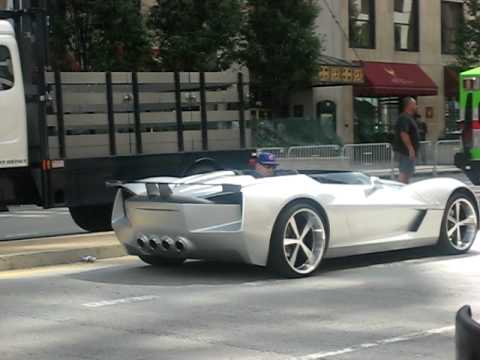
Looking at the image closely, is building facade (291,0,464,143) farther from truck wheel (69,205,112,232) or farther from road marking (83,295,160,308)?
road marking (83,295,160,308)

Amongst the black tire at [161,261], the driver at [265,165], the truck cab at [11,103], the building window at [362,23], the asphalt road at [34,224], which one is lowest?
the asphalt road at [34,224]

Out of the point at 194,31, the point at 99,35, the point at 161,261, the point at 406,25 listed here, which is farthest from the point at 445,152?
the point at 161,261

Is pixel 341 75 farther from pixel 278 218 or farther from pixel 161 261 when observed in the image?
pixel 278 218

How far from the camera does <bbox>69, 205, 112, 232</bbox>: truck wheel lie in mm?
12719

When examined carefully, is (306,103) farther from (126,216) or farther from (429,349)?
(429,349)

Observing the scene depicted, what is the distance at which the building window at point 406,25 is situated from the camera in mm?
36094

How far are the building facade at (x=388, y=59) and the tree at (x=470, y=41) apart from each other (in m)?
1.08

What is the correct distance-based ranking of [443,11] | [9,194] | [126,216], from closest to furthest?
[126,216], [9,194], [443,11]

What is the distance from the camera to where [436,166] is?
2564 centimetres

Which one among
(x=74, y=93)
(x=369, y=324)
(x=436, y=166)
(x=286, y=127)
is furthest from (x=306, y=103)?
(x=369, y=324)

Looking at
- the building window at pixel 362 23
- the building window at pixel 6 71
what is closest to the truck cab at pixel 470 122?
the building window at pixel 6 71

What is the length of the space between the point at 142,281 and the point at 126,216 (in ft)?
2.57

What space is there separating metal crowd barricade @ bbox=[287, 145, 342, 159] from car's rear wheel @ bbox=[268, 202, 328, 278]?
14566mm

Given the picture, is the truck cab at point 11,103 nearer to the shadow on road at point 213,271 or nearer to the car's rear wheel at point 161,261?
the shadow on road at point 213,271
